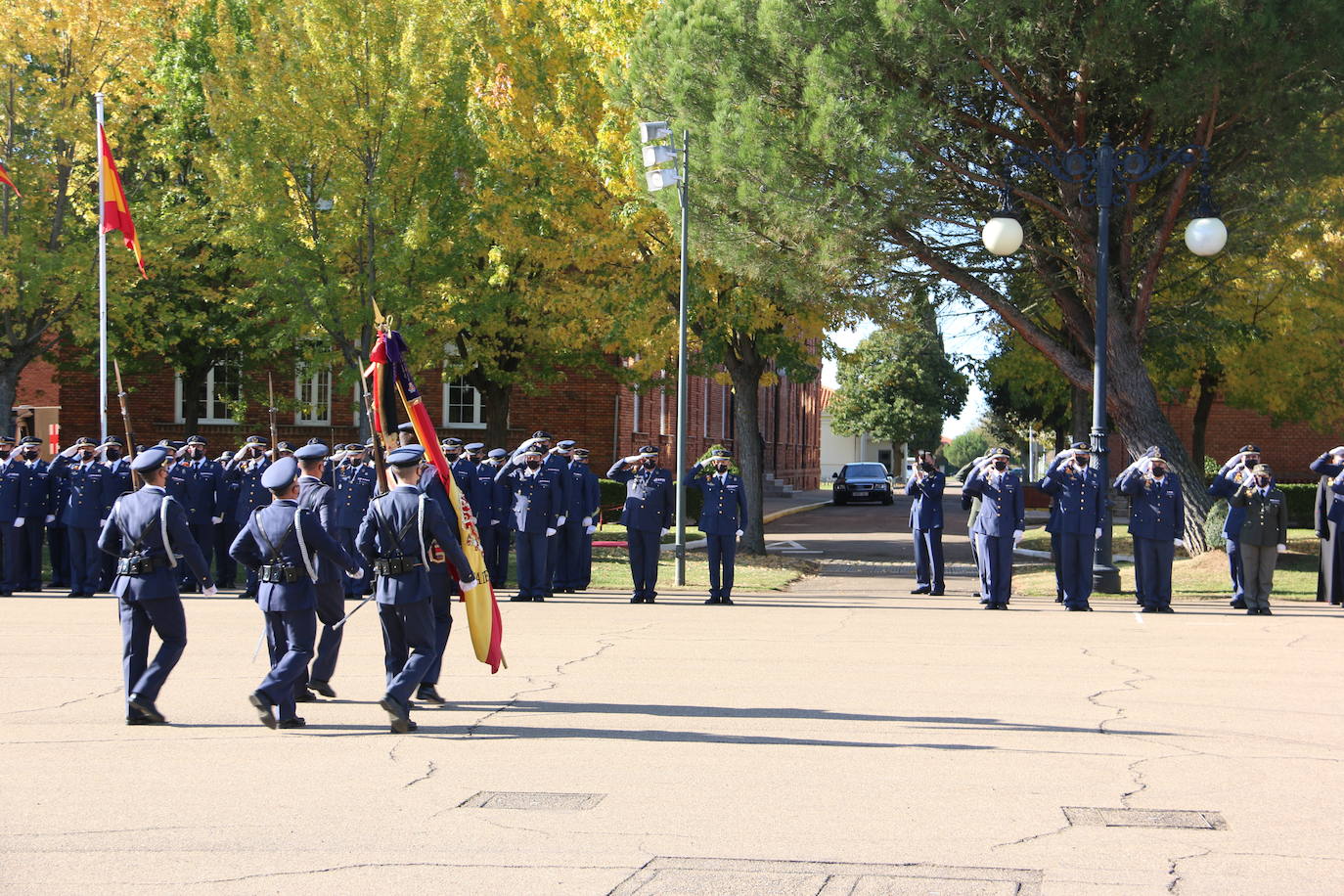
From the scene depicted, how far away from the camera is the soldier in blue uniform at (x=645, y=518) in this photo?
17.1 meters

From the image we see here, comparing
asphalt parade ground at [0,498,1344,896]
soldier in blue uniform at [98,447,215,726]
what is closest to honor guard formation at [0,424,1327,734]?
asphalt parade ground at [0,498,1344,896]

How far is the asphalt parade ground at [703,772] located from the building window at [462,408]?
22.8 metres

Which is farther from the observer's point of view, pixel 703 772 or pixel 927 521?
pixel 927 521

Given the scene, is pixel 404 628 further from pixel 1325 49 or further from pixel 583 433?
pixel 583 433

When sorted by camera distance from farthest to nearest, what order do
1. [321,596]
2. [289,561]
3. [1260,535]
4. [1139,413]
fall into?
[1139,413], [1260,535], [321,596], [289,561]

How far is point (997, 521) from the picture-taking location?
1678 cm

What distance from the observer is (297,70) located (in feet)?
77.3

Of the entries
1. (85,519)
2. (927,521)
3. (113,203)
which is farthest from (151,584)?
(113,203)

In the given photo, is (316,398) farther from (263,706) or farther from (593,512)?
(263,706)

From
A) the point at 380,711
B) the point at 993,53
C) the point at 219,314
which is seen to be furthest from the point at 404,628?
the point at 219,314

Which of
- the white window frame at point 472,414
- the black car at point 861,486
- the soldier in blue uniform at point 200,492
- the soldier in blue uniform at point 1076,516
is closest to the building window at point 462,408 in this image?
the white window frame at point 472,414

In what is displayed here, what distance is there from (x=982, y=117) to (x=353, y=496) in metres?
10.7

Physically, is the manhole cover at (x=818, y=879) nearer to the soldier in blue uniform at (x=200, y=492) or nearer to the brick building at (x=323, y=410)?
the soldier in blue uniform at (x=200, y=492)

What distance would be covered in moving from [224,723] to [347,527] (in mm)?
8599
